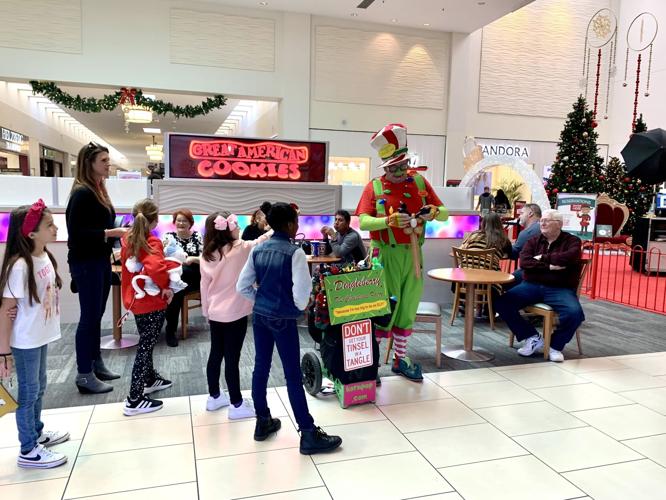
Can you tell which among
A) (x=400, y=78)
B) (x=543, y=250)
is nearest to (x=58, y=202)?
(x=543, y=250)

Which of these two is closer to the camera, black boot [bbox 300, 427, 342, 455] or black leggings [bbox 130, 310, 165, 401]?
black boot [bbox 300, 427, 342, 455]

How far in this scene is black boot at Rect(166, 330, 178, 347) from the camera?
4.73 metres

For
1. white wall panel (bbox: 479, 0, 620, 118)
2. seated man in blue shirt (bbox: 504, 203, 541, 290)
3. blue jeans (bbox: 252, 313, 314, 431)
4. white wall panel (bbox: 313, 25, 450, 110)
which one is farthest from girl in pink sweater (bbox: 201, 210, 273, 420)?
white wall panel (bbox: 479, 0, 620, 118)

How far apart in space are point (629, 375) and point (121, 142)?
24.2m

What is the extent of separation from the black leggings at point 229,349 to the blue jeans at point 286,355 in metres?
0.33

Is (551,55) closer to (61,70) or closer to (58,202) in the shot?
(61,70)

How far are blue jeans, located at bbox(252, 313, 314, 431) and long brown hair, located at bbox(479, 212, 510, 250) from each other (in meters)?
3.41

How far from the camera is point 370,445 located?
2.88m

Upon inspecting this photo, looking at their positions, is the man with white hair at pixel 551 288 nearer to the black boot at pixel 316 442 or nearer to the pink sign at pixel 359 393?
the pink sign at pixel 359 393

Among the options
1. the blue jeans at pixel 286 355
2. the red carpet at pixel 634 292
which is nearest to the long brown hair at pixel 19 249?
the blue jeans at pixel 286 355

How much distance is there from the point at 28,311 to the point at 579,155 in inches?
421

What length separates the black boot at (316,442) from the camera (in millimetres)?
2736

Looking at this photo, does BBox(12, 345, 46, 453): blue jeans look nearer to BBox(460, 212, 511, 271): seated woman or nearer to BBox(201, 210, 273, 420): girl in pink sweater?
BBox(201, 210, 273, 420): girl in pink sweater

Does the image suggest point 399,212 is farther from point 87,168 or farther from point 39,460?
point 39,460
